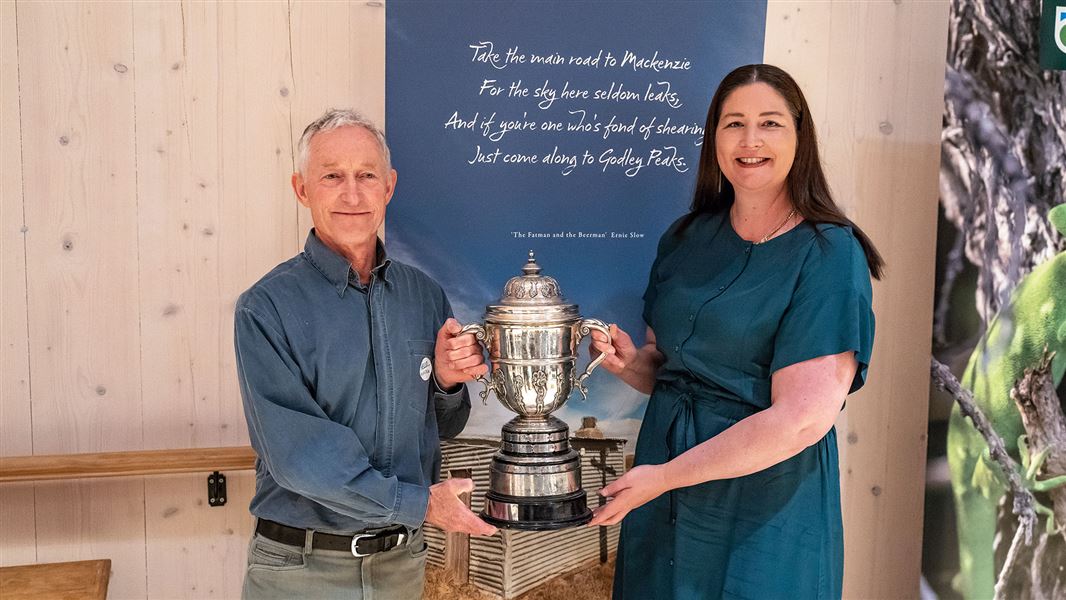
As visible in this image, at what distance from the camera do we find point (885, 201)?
3021 millimetres

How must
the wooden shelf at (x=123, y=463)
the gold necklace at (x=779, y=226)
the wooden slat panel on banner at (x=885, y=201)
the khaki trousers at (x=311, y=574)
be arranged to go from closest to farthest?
the khaki trousers at (x=311, y=574) < the gold necklace at (x=779, y=226) < the wooden shelf at (x=123, y=463) < the wooden slat panel on banner at (x=885, y=201)

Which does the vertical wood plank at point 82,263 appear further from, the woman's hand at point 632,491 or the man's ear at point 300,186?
the woman's hand at point 632,491

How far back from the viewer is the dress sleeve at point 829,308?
1.95m

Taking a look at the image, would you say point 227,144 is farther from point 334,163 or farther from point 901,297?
point 901,297

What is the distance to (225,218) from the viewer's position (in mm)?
2686

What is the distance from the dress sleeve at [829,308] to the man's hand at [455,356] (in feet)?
2.15

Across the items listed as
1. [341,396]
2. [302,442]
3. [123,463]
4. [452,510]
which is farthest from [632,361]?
[123,463]

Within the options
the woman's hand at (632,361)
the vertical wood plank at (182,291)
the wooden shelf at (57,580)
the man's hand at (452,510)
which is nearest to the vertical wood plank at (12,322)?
the wooden shelf at (57,580)

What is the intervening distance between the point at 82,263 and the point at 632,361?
1557 mm

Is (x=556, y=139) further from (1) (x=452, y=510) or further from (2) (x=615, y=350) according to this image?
(1) (x=452, y=510)

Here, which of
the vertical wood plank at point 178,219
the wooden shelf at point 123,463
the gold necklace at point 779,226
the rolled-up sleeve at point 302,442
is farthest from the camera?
the vertical wood plank at point 178,219

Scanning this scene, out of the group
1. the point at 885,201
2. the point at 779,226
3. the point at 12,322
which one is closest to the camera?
the point at 779,226

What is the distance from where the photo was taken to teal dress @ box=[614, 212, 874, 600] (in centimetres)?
198

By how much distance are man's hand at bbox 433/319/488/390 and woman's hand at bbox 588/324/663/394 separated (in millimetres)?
307
